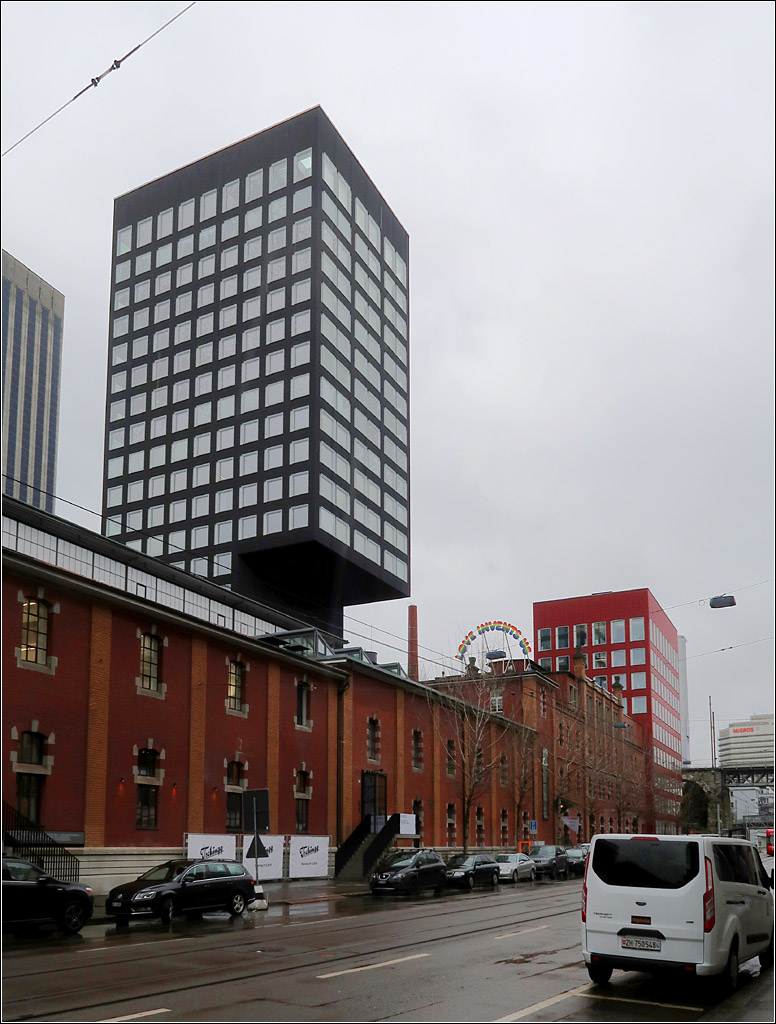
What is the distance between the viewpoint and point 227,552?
70438 mm

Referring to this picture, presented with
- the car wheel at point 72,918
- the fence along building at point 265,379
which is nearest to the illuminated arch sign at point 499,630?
the fence along building at point 265,379

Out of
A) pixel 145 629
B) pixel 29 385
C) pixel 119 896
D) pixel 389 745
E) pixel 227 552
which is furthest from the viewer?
pixel 29 385

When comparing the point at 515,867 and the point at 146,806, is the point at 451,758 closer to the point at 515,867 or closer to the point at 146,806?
the point at 515,867

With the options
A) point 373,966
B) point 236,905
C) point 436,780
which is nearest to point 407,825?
point 436,780

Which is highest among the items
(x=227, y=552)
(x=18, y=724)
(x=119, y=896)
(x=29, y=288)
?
(x=29, y=288)

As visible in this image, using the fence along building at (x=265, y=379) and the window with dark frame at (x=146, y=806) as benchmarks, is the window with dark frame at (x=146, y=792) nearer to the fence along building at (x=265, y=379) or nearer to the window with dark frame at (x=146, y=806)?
the window with dark frame at (x=146, y=806)

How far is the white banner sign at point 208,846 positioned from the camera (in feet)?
109

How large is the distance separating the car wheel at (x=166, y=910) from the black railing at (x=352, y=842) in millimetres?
19276

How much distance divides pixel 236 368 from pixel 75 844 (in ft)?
160

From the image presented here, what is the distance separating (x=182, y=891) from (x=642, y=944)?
47.3 ft

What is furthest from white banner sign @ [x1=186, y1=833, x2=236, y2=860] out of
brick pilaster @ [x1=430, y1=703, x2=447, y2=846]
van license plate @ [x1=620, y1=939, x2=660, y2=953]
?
van license plate @ [x1=620, y1=939, x2=660, y2=953]

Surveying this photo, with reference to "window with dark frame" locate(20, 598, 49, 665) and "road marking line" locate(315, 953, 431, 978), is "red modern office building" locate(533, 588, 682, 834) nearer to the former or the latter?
"window with dark frame" locate(20, 598, 49, 665)

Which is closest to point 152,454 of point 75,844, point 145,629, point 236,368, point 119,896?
point 236,368

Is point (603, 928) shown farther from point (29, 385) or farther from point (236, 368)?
point (29, 385)
